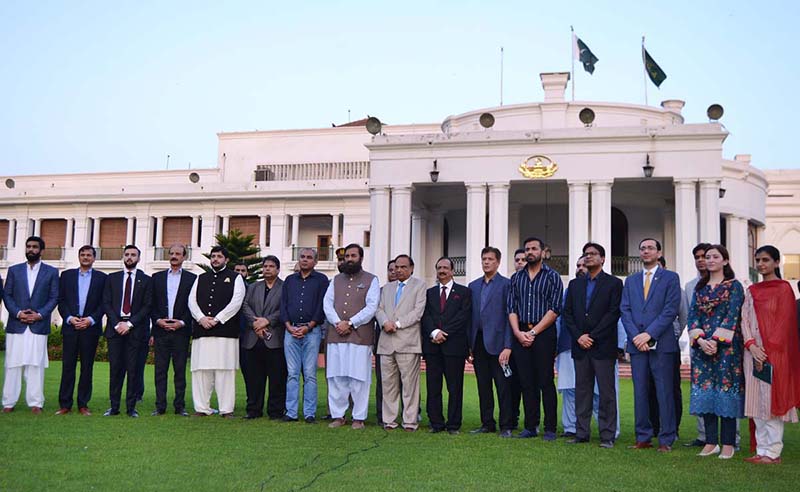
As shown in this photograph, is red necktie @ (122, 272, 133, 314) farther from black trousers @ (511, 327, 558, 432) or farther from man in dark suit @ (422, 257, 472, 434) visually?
black trousers @ (511, 327, 558, 432)

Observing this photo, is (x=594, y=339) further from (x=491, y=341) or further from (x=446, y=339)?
(x=446, y=339)

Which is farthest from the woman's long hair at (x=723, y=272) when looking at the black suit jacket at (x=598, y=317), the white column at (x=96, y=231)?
the white column at (x=96, y=231)

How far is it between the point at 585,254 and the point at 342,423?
3.23 meters

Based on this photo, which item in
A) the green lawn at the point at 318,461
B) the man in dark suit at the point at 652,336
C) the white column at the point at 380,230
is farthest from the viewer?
the white column at the point at 380,230

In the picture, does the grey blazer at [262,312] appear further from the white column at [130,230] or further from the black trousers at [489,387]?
the white column at [130,230]

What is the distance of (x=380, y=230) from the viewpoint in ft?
71.6

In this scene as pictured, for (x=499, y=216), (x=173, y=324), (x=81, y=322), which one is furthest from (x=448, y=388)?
(x=499, y=216)

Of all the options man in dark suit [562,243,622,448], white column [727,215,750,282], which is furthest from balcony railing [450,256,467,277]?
man in dark suit [562,243,622,448]

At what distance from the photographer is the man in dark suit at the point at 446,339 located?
28.8 feet

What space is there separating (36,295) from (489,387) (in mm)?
5548

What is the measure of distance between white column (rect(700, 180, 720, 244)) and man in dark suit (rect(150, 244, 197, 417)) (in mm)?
14202

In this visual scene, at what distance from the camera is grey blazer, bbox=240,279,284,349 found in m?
9.62

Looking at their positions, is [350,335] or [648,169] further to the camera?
[648,169]

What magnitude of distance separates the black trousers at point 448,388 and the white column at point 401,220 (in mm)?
12474
